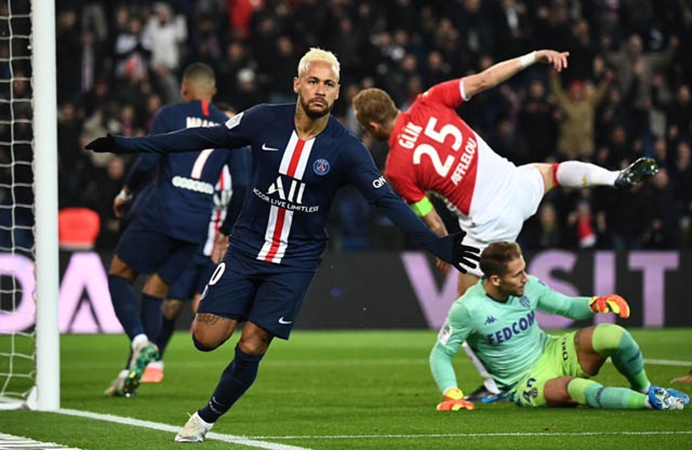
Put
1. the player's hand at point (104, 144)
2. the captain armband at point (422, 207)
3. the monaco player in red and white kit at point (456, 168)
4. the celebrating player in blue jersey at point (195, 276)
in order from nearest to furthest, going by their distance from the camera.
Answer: the player's hand at point (104, 144), the captain armband at point (422, 207), the monaco player in red and white kit at point (456, 168), the celebrating player in blue jersey at point (195, 276)

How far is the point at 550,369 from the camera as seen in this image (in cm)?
818

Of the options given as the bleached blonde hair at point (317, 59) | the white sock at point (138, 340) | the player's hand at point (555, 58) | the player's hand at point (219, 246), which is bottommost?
the white sock at point (138, 340)

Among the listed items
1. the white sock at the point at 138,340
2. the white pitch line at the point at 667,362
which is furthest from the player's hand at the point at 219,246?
the white pitch line at the point at 667,362

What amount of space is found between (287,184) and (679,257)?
11266mm

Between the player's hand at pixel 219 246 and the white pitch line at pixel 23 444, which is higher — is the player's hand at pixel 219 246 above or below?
above

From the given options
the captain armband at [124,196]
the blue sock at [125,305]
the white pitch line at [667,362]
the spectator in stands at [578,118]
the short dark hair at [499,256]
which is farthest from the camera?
the spectator in stands at [578,118]

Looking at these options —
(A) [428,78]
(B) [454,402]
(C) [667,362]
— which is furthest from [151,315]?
(A) [428,78]

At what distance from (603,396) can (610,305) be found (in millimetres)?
604

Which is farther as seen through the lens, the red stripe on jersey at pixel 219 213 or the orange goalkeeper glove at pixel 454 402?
the red stripe on jersey at pixel 219 213

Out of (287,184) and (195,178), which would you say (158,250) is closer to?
(195,178)

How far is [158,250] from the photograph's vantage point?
998cm

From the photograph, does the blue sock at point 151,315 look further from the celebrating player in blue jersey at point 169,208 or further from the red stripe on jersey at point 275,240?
the red stripe on jersey at point 275,240

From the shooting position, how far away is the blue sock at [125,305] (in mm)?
9539

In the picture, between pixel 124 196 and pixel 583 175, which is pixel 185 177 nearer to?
pixel 124 196
